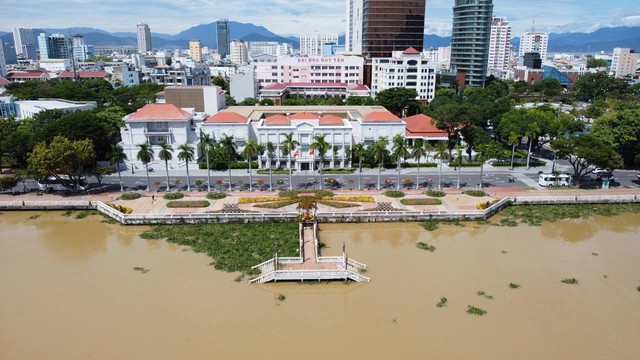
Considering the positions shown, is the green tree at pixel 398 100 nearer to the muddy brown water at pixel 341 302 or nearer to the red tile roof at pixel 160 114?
the red tile roof at pixel 160 114

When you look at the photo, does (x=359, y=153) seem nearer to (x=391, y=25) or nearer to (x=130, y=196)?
(x=130, y=196)

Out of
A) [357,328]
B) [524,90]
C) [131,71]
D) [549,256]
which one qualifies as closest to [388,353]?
[357,328]

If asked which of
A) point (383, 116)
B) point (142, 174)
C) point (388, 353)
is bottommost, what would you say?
point (388, 353)

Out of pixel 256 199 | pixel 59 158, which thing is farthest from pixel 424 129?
pixel 59 158

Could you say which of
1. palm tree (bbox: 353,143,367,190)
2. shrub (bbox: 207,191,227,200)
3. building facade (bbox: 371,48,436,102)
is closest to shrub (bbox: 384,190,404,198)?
palm tree (bbox: 353,143,367,190)

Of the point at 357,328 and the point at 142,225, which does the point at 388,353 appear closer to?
the point at 357,328

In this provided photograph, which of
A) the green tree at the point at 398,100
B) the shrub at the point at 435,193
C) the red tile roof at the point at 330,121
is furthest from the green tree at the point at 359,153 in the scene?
the green tree at the point at 398,100
